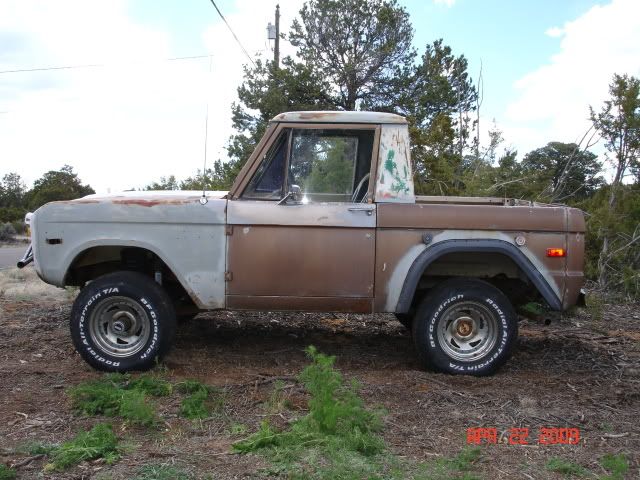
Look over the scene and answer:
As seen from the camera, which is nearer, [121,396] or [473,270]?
[121,396]

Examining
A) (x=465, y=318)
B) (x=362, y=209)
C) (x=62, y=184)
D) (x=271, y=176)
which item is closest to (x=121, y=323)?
(x=271, y=176)

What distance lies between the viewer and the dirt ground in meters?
3.44

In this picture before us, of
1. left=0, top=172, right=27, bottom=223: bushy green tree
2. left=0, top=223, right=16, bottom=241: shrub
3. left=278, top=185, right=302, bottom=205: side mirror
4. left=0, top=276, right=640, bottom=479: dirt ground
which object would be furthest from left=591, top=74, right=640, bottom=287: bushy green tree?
left=0, top=172, right=27, bottom=223: bushy green tree

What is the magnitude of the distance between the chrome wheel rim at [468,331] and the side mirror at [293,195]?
1527 millimetres

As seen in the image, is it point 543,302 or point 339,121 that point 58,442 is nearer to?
point 339,121

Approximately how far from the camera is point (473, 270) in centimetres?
527

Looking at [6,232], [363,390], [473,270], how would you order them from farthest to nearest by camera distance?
[6,232], [473,270], [363,390]

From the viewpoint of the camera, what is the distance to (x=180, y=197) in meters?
5.04

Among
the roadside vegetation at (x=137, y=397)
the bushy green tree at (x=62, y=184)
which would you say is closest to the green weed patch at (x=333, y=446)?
the roadside vegetation at (x=137, y=397)

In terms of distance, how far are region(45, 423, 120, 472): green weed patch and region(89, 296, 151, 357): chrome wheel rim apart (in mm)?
1418

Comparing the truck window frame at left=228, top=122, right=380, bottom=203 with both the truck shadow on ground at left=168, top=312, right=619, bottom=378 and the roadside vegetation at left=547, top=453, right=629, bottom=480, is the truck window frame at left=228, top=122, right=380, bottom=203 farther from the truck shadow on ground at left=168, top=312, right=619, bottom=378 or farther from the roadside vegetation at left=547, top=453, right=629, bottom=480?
the roadside vegetation at left=547, top=453, right=629, bottom=480

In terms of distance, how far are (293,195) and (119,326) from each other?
180cm

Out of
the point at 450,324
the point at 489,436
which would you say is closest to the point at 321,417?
the point at 489,436

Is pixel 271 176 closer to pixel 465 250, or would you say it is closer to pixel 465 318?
pixel 465 250
